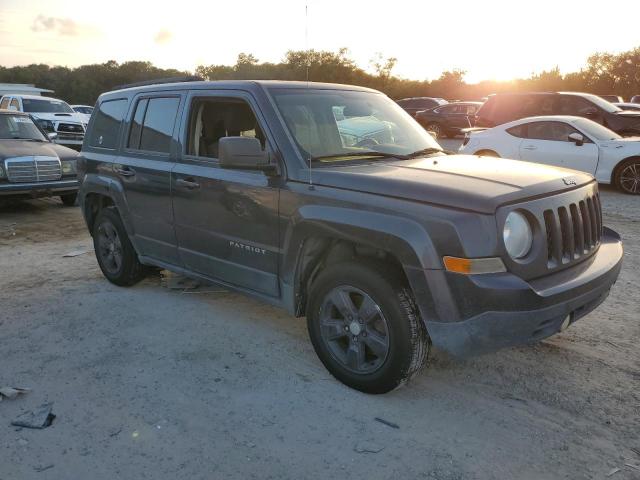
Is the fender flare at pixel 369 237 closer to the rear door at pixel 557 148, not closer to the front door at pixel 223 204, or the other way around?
the front door at pixel 223 204

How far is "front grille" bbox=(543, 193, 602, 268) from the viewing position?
3109 millimetres

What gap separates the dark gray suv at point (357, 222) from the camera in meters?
2.91

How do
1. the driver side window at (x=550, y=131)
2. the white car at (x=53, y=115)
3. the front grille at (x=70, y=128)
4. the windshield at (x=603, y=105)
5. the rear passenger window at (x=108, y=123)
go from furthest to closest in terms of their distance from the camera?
the front grille at (x=70, y=128), the white car at (x=53, y=115), the windshield at (x=603, y=105), the driver side window at (x=550, y=131), the rear passenger window at (x=108, y=123)

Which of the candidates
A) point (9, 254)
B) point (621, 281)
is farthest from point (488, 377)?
point (9, 254)

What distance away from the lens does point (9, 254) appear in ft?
23.0

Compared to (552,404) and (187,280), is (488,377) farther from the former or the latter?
(187,280)

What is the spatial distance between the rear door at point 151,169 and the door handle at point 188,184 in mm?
161

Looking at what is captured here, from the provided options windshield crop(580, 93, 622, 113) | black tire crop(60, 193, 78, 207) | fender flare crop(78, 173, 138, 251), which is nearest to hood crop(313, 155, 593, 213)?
fender flare crop(78, 173, 138, 251)

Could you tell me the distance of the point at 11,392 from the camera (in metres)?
3.49

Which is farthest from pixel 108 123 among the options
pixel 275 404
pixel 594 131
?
pixel 594 131

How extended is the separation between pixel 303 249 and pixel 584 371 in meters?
2.00

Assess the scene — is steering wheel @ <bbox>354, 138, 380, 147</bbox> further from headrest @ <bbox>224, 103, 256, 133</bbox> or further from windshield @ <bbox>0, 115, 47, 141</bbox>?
windshield @ <bbox>0, 115, 47, 141</bbox>

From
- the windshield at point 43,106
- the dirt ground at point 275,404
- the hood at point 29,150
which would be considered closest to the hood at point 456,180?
the dirt ground at point 275,404

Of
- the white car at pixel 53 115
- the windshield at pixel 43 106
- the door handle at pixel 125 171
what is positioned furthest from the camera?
the windshield at pixel 43 106
